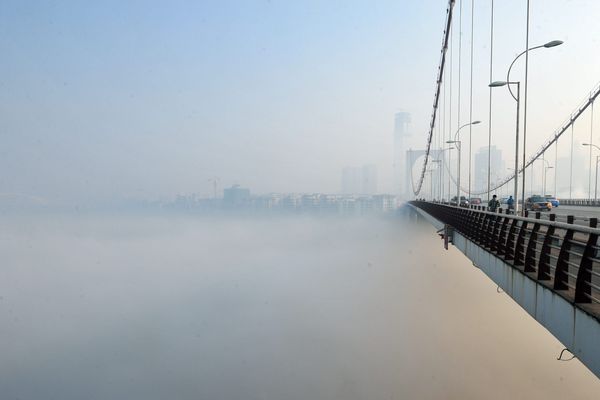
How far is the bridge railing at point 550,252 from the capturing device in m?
5.18

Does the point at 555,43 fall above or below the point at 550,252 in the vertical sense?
above

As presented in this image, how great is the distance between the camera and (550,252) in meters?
7.45

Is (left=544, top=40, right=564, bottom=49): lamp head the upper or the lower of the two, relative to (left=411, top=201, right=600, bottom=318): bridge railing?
upper

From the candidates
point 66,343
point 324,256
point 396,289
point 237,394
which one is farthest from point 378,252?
point 66,343

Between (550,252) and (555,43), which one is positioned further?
(555,43)

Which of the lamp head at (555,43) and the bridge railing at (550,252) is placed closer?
the bridge railing at (550,252)

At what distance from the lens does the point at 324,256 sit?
139875 mm

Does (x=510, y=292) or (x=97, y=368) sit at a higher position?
(x=510, y=292)

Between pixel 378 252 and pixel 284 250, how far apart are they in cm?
6663

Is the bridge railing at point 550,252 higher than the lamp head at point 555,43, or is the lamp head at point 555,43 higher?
the lamp head at point 555,43

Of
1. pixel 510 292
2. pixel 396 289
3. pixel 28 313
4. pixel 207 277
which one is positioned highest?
pixel 510 292

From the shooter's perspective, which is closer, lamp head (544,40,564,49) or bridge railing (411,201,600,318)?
bridge railing (411,201,600,318)

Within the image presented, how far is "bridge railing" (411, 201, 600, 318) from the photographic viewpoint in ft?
17.0

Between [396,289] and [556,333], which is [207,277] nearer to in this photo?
[396,289]
